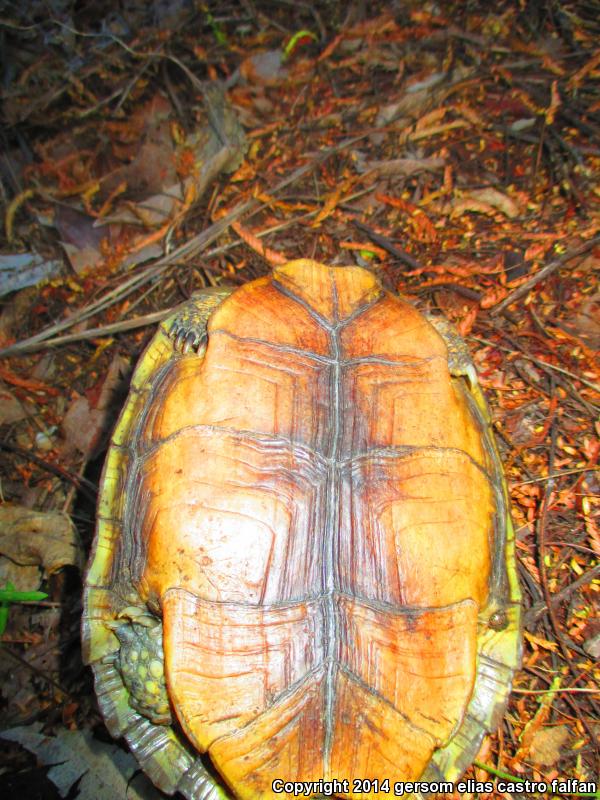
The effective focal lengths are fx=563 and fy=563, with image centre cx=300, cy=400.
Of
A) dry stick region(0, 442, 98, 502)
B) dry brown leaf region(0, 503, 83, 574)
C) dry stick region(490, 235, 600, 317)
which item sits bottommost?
dry brown leaf region(0, 503, 83, 574)

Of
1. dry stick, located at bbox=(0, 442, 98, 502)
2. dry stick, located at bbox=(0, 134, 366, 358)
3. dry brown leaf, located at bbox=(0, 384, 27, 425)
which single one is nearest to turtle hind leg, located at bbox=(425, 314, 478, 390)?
dry stick, located at bbox=(0, 134, 366, 358)

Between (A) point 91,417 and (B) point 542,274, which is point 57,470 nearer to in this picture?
(A) point 91,417

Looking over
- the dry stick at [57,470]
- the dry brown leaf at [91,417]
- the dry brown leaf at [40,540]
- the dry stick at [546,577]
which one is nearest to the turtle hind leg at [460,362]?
the dry stick at [546,577]

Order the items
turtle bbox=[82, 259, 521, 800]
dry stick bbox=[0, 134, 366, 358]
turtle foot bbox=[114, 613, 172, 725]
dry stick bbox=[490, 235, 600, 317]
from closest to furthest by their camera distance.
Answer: turtle bbox=[82, 259, 521, 800] → turtle foot bbox=[114, 613, 172, 725] → dry stick bbox=[490, 235, 600, 317] → dry stick bbox=[0, 134, 366, 358]

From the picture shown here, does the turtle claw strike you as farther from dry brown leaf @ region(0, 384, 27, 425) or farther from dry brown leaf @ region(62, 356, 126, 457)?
dry brown leaf @ region(0, 384, 27, 425)

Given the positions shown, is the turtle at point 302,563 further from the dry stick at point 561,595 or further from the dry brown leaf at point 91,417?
the dry brown leaf at point 91,417

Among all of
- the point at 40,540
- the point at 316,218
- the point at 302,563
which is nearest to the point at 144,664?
the point at 302,563
